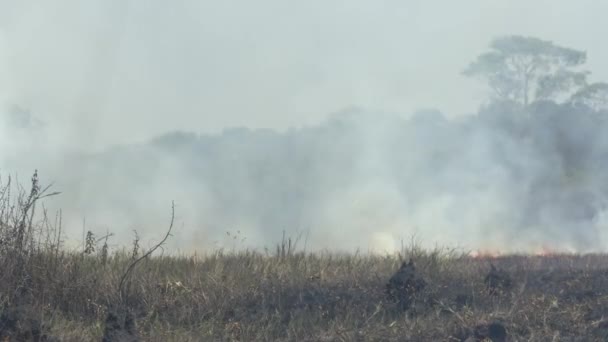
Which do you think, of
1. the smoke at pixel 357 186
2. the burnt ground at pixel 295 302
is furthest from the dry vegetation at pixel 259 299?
the smoke at pixel 357 186

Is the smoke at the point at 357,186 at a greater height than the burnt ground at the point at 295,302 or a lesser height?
greater

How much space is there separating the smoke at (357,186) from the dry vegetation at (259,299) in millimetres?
6812

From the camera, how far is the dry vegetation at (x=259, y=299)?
8.93 meters

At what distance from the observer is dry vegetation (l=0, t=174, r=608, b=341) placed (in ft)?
29.3

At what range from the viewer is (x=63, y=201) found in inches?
766

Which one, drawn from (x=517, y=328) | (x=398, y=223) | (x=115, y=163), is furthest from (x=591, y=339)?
(x=115, y=163)

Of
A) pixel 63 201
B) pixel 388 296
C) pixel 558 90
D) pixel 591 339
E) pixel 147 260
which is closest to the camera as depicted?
pixel 591 339

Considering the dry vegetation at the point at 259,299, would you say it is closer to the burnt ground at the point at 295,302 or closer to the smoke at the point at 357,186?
the burnt ground at the point at 295,302

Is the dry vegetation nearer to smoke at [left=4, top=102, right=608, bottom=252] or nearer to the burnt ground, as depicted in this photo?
the burnt ground

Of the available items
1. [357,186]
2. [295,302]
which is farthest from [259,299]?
[357,186]

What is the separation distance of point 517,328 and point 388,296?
5.73 ft

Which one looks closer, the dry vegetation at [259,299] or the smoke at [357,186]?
the dry vegetation at [259,299]

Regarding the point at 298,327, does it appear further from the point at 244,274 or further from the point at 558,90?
the point at 558,90

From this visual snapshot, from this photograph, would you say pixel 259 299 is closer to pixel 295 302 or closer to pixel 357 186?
pixel 295 302
